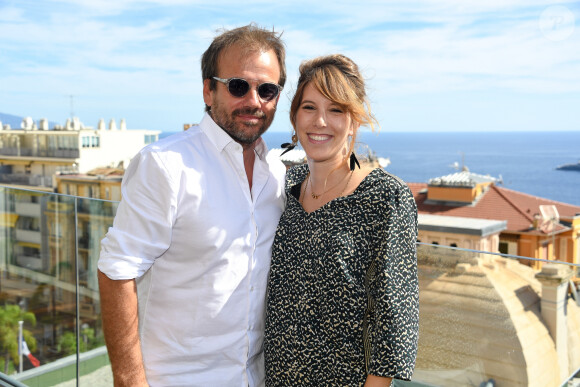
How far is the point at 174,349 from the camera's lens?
4.77ft

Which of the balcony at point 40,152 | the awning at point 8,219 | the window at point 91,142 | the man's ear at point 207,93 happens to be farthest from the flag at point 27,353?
the window at point 91,142

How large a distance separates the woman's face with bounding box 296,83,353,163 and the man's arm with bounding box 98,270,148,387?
55cm

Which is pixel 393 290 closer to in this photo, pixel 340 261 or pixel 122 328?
pixel 340 261

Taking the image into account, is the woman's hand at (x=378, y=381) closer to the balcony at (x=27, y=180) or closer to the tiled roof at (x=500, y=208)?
the tiled roof at (x=500, y=208)

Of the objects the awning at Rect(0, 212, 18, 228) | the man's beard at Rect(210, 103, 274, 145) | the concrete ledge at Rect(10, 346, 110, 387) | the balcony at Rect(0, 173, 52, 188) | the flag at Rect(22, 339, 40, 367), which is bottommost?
the balcony at Rect(0, 173, 52, 188)

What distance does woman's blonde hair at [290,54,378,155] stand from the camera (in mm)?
1459

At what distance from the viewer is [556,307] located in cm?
207

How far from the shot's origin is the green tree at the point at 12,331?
4082mm

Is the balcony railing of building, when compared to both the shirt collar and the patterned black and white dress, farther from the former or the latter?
the shirt collar

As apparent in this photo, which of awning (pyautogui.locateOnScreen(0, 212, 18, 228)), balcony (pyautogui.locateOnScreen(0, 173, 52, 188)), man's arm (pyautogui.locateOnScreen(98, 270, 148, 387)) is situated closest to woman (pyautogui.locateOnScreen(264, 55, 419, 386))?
man's arm (pyautogui.locateOnScreen(98, 270, 148, 387))

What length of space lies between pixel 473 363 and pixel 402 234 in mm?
1123

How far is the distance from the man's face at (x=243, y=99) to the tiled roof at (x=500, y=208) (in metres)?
38.6

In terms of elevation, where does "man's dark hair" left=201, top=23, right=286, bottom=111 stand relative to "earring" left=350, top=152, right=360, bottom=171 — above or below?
above

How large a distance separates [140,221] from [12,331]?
361cm
